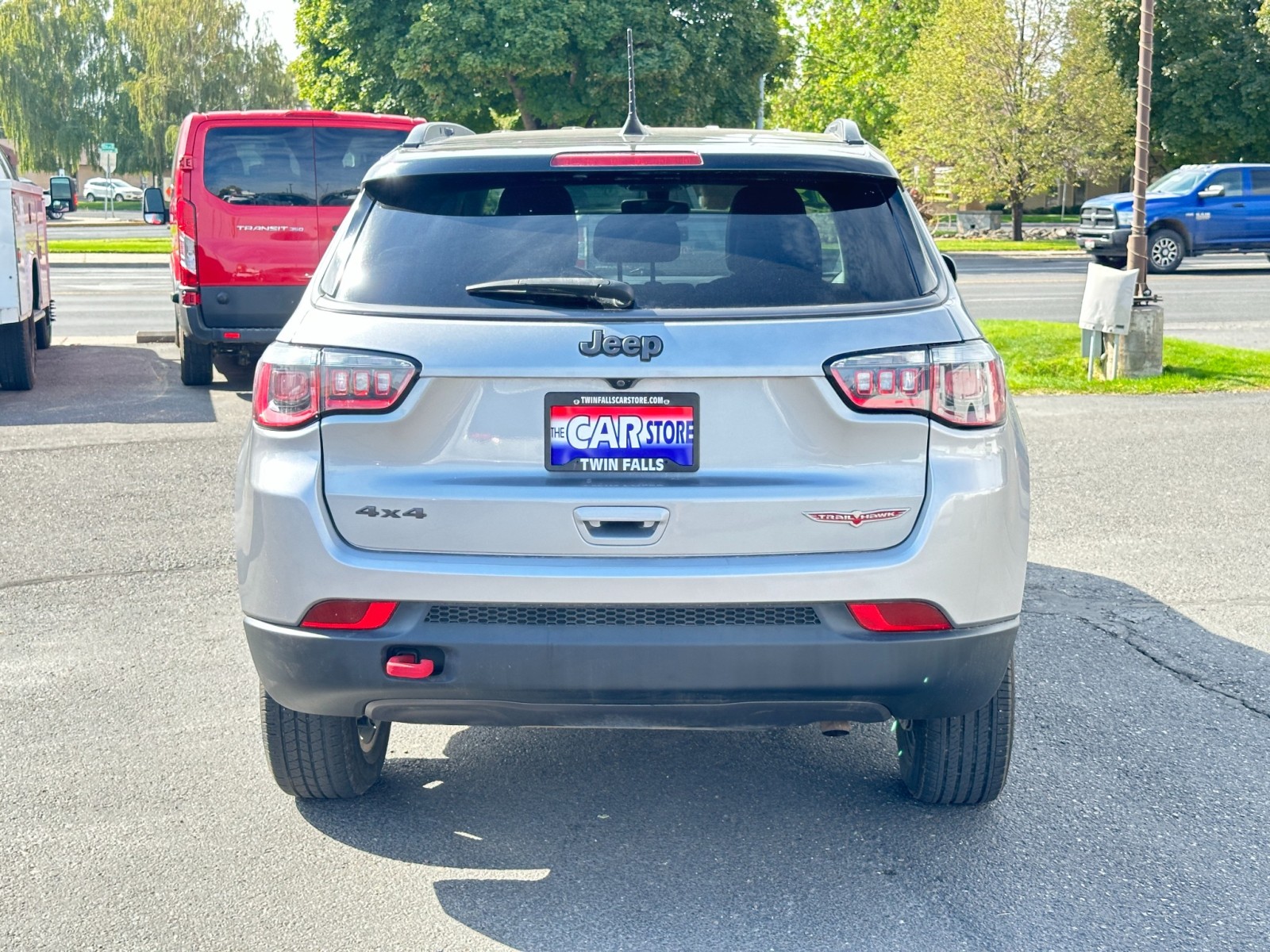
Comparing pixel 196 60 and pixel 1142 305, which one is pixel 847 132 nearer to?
pixel 1142 305

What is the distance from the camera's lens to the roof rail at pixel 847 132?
4023 millimetres

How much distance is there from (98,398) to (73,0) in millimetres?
61440

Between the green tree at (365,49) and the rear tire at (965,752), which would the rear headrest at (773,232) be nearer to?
the rear tire at (965,752)

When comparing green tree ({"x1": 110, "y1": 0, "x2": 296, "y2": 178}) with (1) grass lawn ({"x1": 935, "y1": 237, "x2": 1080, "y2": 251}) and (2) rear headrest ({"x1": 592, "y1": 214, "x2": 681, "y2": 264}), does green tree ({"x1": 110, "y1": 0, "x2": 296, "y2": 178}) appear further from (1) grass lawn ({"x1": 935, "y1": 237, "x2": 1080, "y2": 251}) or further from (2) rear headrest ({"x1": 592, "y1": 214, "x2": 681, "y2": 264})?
(2) rear headrest ({"x1": 592, "y1": 214, "x2": 681, "y2": 264})

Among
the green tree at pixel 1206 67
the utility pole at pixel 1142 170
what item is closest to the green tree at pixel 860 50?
the green tree at pixel 1206 67

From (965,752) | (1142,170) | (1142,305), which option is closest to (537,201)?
(965,752)

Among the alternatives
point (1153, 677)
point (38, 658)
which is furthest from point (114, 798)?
point (1153, 677)

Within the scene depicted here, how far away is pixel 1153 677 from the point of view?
17.1 feet

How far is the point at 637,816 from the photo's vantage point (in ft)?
13.4

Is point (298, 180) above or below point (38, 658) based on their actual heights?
above

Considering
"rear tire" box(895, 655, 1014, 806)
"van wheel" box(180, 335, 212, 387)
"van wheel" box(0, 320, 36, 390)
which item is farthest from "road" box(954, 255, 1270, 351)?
"rear tire" box(895, 655, 1014, 806)

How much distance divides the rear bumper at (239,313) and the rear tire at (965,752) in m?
9.17

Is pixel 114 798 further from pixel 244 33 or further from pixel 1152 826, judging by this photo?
pixel 244 33

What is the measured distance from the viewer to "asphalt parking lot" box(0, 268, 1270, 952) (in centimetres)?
342
